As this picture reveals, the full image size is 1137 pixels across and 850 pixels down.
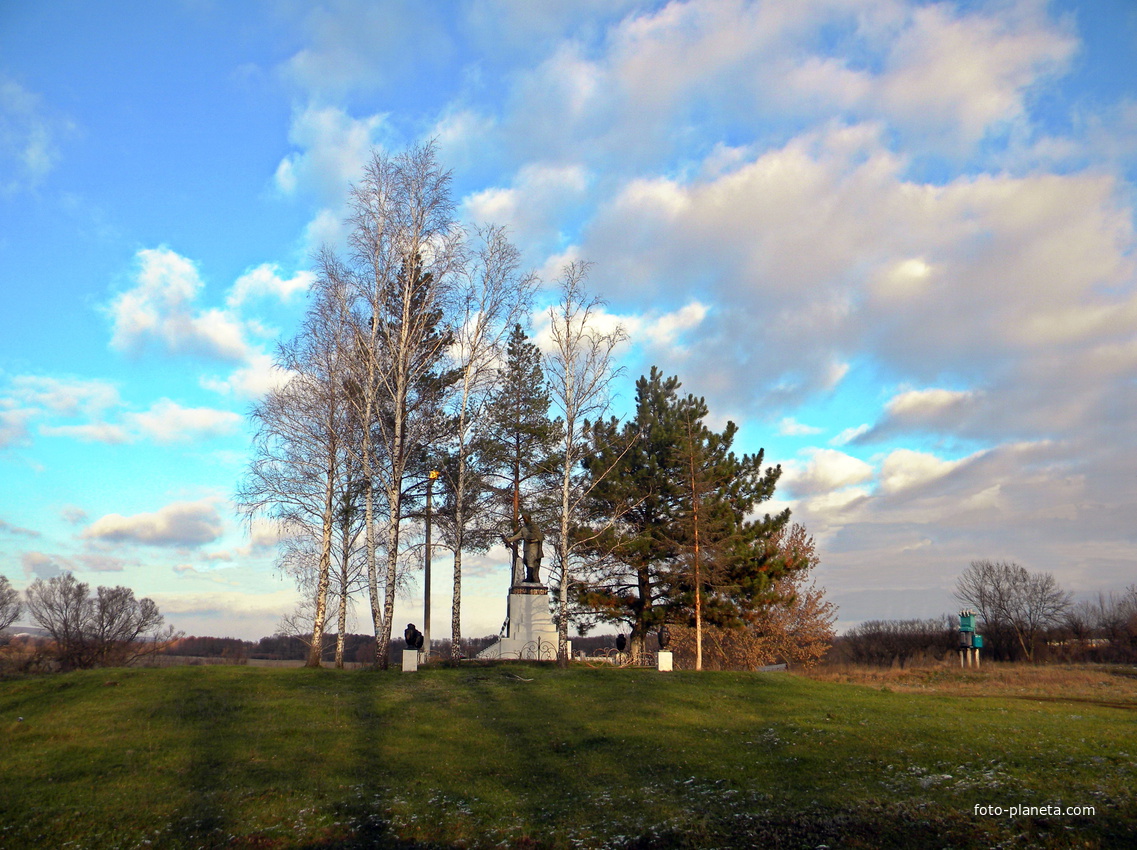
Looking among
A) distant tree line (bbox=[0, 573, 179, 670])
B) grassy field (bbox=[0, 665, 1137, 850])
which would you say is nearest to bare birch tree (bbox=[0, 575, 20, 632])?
distant tree line (bbox=[0, 573, 179, 670])

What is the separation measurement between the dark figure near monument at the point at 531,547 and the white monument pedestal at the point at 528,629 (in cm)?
33

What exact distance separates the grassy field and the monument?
7.30 meters

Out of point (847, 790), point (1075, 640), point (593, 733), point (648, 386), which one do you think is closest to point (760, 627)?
point (648, 386)

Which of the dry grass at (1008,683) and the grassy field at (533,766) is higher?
the grassy field at (533,766)

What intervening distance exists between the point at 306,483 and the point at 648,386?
47.3ft

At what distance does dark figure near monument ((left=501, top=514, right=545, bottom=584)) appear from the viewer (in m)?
25.1

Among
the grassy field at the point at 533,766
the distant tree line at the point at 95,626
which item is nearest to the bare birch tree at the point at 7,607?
the distant tree line at the point at 95,626

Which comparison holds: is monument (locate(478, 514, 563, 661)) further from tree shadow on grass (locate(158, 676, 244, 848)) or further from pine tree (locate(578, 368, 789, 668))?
tree shadow on grass (locate(158, 676, 244, 848))

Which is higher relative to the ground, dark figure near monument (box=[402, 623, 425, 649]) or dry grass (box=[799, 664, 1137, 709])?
dark figure near monument (box=[402, 623, 425, 649])

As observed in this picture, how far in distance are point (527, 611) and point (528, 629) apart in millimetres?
630

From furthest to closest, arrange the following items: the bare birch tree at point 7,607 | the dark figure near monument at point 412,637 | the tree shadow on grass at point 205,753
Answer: the bare birch tree at point 7,607 → the dark figure near monument at point 412,637 → the tree shadow on grass at point 205,753

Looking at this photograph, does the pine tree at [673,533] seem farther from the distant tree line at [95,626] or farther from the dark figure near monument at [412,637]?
the distant tree line at [95,626]

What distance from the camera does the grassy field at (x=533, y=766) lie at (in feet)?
23.6

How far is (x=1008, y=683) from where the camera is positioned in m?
28.6
